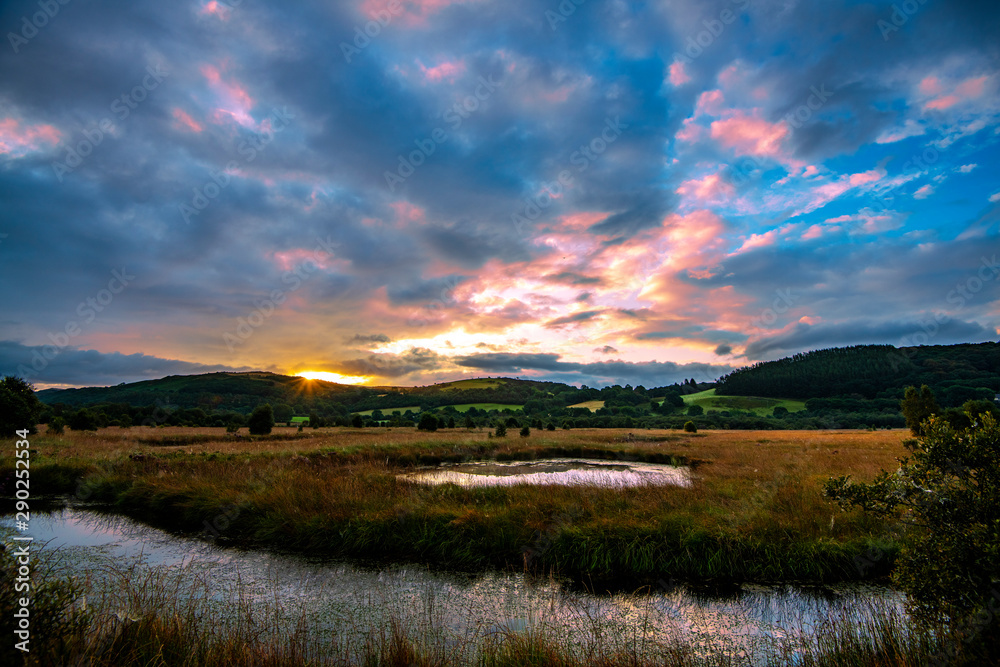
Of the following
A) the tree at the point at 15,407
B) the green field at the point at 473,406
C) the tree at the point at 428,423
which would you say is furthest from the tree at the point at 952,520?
the green field at the point at 473,406

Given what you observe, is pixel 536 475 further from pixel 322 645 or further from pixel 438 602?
pixel 322 645

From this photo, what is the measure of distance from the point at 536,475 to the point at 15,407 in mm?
27150

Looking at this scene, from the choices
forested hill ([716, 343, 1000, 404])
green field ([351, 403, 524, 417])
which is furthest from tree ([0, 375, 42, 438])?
forested hill ([716, 343, 1000, 404])

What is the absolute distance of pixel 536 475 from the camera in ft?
64.1

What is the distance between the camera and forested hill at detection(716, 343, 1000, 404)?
9575 cm

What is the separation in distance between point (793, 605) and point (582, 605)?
3.67m

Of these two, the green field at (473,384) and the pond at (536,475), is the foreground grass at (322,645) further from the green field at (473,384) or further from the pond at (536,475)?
the green field at (473,384)

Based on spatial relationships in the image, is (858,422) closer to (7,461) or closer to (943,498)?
(943,498)

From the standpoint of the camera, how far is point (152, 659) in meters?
4.13

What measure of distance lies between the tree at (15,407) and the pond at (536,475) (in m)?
21.4

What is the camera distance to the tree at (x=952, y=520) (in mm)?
3794

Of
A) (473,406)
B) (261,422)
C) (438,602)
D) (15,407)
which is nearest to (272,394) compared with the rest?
(473,406)

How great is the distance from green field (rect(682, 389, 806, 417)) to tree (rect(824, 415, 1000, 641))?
116 meters

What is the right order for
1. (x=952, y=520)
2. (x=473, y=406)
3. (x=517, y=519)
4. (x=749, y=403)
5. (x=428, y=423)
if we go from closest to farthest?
(x=952, y=520)
(x=517, y=519)
(x=428, y=423)
(x=473, y=406)
(x=749, y=403)
